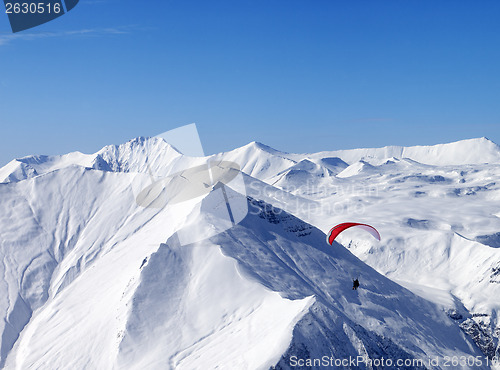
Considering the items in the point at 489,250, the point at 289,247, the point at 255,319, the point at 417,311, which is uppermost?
the point at 255,319

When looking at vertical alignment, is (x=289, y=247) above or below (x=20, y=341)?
above

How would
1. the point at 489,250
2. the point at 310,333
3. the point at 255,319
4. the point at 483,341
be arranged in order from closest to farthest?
the point at 310,333 < the point at 255,319 < the point at 483,341 < the point at 489,250

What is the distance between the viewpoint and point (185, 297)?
102812 millimetres

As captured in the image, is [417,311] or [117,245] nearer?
[417,311]

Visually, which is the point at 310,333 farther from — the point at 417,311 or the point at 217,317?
the point at 417,311

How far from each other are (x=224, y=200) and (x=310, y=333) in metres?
64.6

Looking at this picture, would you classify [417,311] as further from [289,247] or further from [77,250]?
[77,250]

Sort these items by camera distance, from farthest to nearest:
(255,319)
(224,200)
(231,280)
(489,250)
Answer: (489,250)
(224,200)
(231,280)
(255,319)

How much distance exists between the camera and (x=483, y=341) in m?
127

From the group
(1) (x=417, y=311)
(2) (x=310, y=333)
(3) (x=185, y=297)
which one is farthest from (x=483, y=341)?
(3) (x=185, y=297)

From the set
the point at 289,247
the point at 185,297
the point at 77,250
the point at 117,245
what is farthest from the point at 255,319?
the point at 77,250

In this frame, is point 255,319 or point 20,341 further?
point 20,341

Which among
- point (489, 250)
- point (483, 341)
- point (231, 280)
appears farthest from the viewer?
point (489, 250)

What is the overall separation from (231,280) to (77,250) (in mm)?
97975
